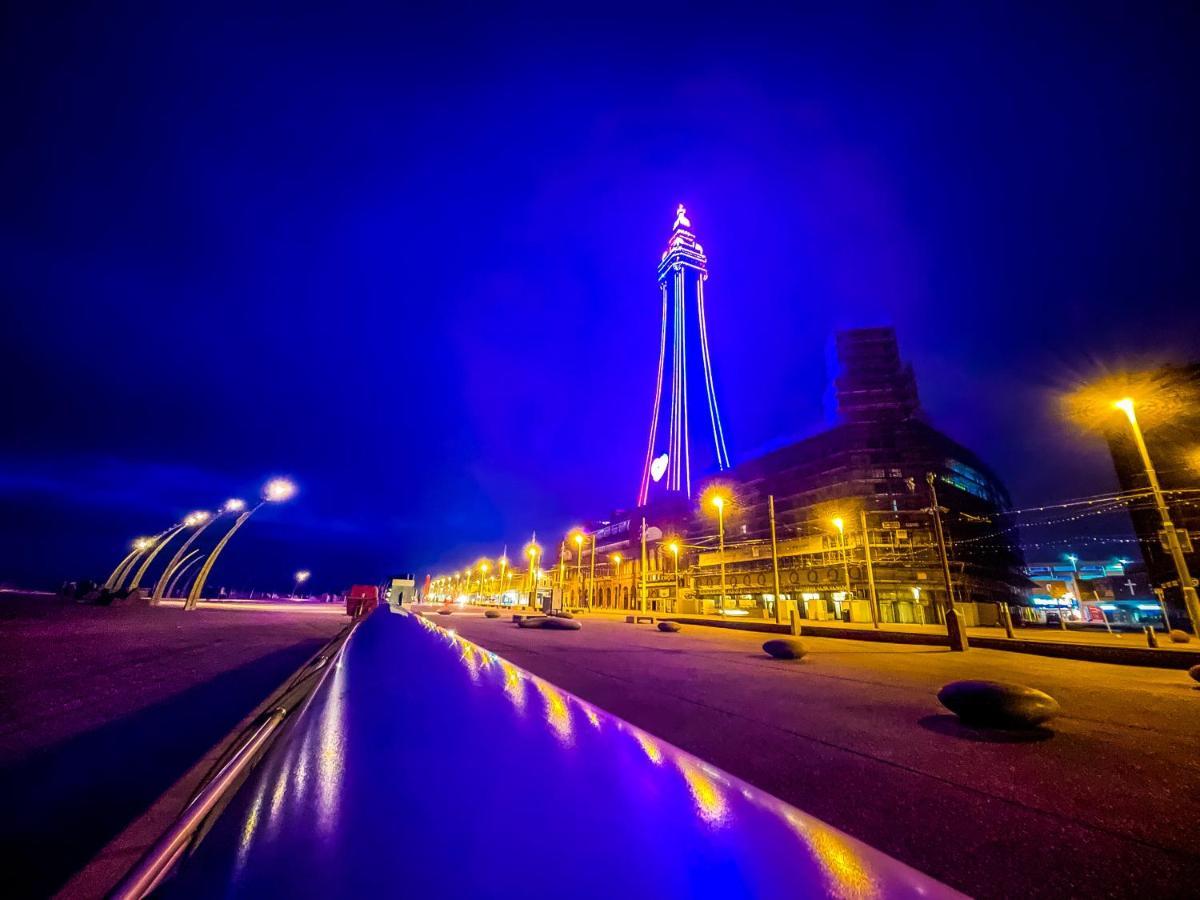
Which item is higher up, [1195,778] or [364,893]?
[364,893]

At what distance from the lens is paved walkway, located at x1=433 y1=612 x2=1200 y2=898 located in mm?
2256

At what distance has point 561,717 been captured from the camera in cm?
271

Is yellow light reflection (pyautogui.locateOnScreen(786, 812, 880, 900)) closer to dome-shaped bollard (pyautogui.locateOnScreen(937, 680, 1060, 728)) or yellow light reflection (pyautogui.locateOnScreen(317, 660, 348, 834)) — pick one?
yellow light reflection (pyautogui.locateOnScreen(317, 660, 348, 834))

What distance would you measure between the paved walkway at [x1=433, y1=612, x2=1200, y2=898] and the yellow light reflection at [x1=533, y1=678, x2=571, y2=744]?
1337 millimetres

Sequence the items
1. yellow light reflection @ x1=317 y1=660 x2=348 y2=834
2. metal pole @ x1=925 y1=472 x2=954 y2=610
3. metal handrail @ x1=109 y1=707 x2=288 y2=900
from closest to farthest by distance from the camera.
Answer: metal handrail @ x1=109 y1=707 x2=288 y2=900, yellow light reflection @ x1=317 y1=660 x2=348 y2=834, metal pole @ x1=925 y1=472 x2=954 y2=610

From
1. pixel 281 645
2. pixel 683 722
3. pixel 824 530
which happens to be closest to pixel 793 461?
pixel 824 530

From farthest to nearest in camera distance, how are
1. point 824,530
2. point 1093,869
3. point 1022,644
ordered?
1. point 824,530
2. point 1022,644
3. point 1093,869

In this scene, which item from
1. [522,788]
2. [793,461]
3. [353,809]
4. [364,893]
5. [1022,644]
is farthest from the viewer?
[793,461]

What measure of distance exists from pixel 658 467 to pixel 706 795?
110945 millimetres

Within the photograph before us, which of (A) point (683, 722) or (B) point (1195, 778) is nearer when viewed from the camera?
(B) point (1195, 778)

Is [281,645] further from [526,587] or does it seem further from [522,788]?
[526,587]

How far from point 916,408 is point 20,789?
88.7 meters

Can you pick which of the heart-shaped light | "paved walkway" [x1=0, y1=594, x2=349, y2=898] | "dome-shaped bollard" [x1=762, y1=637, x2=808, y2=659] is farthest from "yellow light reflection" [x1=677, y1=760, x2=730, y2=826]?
the heart-shaped light

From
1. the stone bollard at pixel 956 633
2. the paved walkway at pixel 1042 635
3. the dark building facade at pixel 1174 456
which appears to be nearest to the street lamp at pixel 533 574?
the paved walkway at pixel 1042 635
